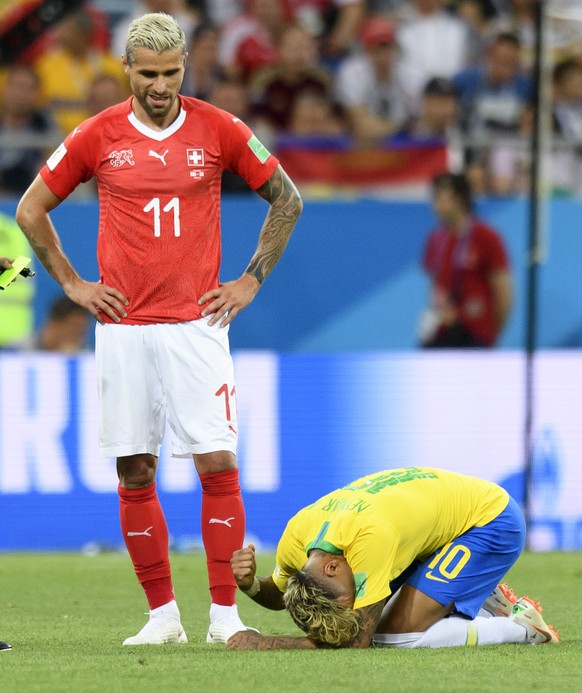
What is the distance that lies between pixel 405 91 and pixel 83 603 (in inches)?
239

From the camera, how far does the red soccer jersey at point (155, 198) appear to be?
5.47m

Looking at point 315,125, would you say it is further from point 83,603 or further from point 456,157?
point 83,603

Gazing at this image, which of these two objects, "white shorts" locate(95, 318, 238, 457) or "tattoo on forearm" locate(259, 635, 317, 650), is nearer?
"tattoo on forearm" locate(259, 635, 317, 650)

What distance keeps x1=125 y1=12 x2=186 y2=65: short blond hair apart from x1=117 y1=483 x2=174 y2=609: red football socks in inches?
65.1

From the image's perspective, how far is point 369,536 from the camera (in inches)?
195

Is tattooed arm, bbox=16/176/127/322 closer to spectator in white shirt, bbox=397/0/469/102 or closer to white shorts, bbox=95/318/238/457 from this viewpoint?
white shorts, bbox=95/318/238/457

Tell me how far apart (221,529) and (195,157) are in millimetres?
1417

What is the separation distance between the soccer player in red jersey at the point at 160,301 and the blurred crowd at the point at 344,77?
4.74 m

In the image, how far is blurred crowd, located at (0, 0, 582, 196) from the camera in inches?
422

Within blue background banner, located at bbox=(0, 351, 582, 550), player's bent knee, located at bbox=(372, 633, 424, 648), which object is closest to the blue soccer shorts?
player's bent knee, located at bbox=(372, 633, 424, 648)

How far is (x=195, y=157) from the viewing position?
5516 mm

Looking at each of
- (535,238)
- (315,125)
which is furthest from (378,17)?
(535,238)

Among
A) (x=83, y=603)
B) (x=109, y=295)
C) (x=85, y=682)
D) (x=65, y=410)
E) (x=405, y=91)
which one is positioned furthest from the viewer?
(x=405, y=91)

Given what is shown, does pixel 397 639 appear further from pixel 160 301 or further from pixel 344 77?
pixel 344 77
